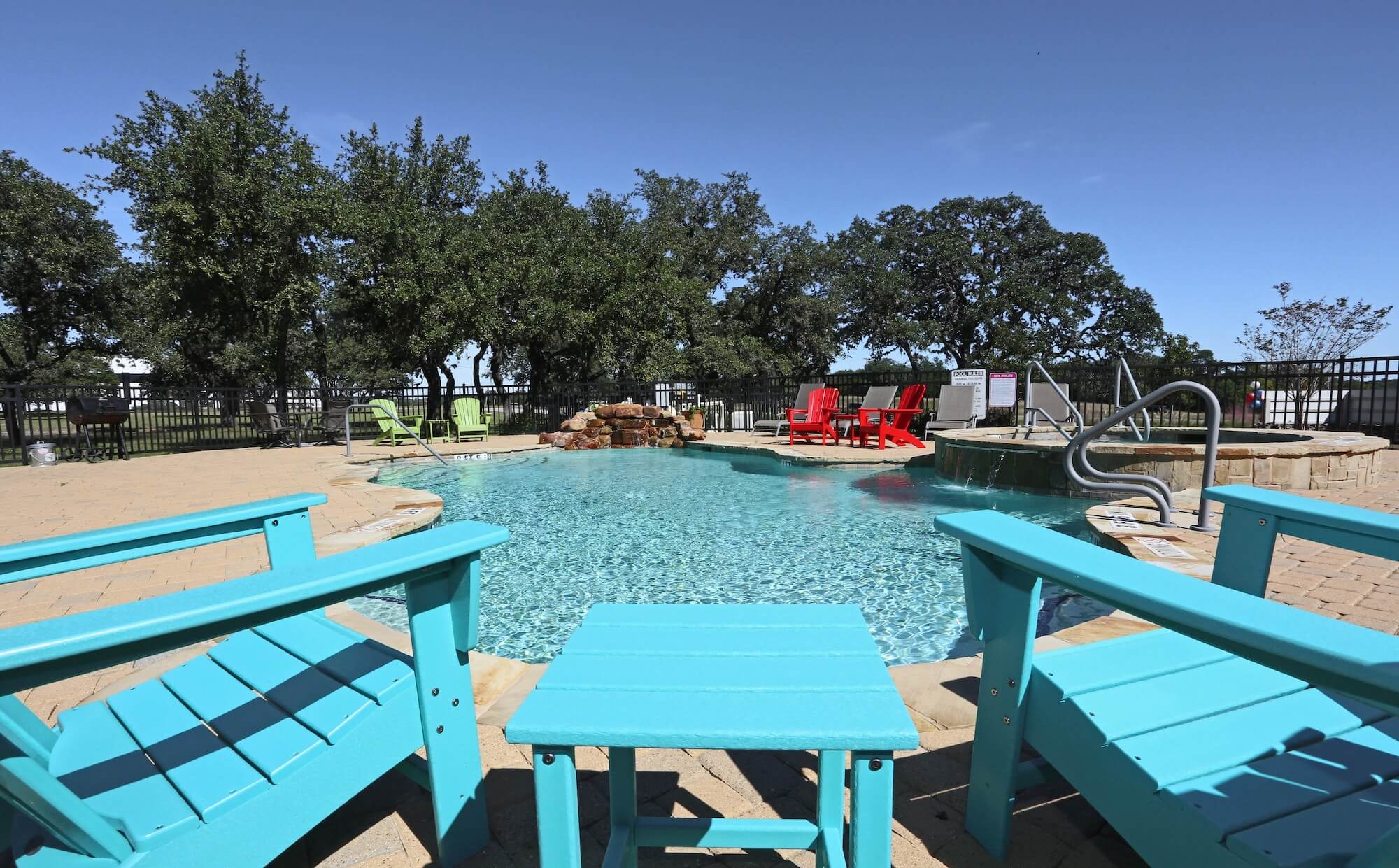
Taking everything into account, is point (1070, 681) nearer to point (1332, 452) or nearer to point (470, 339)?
point (1332, 452)

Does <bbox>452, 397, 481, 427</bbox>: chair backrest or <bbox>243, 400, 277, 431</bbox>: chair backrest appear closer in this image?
<bbox>243, 400, 277, 431</bbox>: chair backrest

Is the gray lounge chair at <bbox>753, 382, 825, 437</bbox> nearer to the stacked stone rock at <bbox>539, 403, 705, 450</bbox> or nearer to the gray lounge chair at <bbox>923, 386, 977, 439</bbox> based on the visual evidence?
the stacked stone rock at <bbox>539, 403, 705, 450</bbox>

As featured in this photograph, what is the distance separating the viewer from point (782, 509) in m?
6.73

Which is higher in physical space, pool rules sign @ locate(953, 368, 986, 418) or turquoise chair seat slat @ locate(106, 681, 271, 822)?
pool rules sign @ locate(953, 368, 986, 418)

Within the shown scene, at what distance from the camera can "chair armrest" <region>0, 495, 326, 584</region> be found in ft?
4.50

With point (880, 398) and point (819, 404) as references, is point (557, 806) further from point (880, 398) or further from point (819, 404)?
point (880, 398)

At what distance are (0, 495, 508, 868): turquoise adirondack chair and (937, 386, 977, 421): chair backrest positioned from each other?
1228 cm

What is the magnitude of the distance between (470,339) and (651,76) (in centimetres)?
995

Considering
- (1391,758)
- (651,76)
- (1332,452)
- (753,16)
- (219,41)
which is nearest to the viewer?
(1391,758)

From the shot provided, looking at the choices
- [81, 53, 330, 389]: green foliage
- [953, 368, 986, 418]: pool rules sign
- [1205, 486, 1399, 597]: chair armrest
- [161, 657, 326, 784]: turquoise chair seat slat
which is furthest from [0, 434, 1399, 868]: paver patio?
[81, 53, 330, 389]: green foliage

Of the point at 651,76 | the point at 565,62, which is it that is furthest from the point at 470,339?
the point at 651,76

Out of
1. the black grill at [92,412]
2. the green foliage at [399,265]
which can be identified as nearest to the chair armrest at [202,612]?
the black grill at [92,412]

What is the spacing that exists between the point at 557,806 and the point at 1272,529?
5.84 ft

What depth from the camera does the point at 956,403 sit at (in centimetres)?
1243
